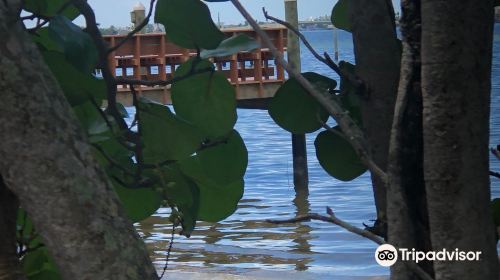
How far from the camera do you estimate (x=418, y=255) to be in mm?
568

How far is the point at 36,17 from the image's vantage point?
741 mm

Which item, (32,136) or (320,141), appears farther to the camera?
(320,141)

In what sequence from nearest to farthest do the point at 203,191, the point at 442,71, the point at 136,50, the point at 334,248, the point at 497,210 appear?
the point at 442,71
the point at 497,210
the point at 203,191
the point at 334,248
the point at 136,50

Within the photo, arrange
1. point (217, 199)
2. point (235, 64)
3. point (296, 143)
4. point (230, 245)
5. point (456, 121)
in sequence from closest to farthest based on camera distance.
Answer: point (456, 121), point (217, 199), point (230, 245), point (235, 64), point (296, 143)

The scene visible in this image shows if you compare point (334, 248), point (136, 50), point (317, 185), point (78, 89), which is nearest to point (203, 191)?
point (78, 89)

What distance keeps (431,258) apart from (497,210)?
0.19m

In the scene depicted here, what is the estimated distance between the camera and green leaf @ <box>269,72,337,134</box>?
73 centimetres

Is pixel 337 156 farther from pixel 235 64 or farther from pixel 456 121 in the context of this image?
pixel 235 64

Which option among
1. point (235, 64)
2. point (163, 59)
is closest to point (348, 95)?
point (235, 64)

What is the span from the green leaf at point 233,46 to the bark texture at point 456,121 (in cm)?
19

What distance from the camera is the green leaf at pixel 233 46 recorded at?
27.0 inches

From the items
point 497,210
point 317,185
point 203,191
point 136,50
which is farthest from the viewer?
point 317,185

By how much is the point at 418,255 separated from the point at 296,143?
14.4 m

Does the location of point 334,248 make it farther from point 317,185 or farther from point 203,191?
point 203,191
